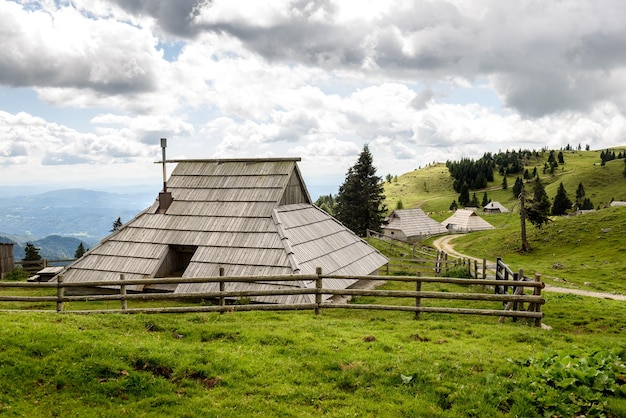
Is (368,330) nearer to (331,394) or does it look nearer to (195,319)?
(331,394)

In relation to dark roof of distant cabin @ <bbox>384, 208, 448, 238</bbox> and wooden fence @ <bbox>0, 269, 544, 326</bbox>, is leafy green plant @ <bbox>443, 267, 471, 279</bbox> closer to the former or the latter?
wooden fence @ <bbox>0, 269, 544, 326</bbox>

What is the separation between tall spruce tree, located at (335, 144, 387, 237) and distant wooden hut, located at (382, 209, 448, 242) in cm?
1619

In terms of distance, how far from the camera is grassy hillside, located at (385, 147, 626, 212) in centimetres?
12106

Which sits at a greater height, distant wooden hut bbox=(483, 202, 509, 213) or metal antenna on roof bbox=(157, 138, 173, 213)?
metal antenna on roof bbox=(157, 138, 173, 213)

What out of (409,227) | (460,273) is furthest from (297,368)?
(409,227)

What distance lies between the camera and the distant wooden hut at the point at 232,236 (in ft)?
63.3

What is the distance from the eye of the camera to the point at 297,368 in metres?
9.10

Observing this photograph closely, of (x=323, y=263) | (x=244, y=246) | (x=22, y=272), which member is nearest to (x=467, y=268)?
(x=323, y=263)

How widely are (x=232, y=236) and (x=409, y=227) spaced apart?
56516 mm

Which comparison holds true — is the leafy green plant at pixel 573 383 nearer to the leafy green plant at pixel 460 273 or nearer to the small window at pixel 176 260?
the small window at pixel 176 260

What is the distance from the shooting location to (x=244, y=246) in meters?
20.2

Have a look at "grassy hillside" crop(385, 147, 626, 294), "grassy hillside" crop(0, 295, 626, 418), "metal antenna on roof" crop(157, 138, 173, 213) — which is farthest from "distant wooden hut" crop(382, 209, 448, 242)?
"grassy hillside" crop(0, 295, 626, 418)

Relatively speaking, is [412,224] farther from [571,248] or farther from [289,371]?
[289,371]

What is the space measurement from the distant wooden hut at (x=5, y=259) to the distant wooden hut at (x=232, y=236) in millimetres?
14882
